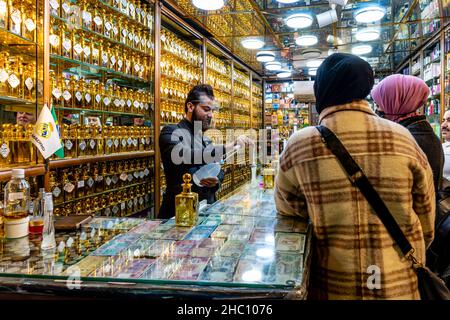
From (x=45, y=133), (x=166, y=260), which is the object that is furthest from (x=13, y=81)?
(x=166, y=260)

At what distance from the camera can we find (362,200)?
114 centimetres

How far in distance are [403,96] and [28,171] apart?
2.25 meters

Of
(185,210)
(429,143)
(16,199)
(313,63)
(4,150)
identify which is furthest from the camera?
(313,63)

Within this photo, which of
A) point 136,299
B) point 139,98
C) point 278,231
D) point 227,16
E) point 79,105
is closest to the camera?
point 136,299

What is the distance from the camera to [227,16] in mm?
4992

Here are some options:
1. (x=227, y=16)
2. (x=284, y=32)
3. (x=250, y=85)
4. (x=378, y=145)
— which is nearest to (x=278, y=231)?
(x=378, y=145)

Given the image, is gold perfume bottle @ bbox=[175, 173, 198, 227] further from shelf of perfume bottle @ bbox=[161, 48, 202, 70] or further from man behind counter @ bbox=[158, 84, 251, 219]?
shelf of perfume bottle @ bbox=[161, 48, 202, 70]

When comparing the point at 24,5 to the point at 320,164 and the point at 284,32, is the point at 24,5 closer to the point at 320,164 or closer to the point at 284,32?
the point at 320,164

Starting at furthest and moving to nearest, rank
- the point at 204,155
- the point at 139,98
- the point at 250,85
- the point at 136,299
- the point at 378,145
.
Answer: the point at 250,85 → the point at 139,98 → the point at 204,155 → the point at 378,145 → the point at 136,299

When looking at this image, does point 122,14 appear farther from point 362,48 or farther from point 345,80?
point 362,48

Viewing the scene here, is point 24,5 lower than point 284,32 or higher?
lower

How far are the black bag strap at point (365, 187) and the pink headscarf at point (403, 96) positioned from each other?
3.26 feet

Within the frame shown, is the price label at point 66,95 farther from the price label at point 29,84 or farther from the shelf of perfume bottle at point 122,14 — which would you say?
the shelf of perfume bottle at point 122,14
